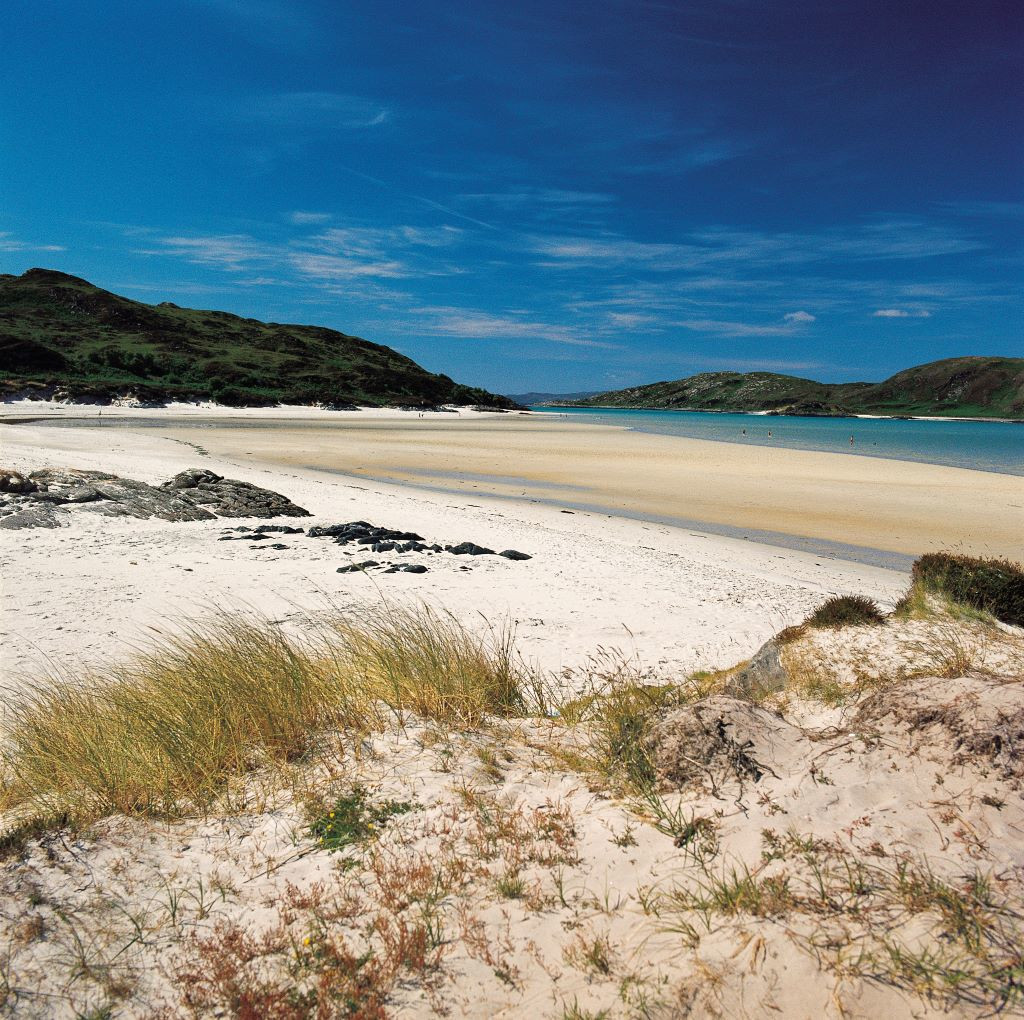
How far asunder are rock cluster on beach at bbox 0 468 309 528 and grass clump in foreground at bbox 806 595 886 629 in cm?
1219

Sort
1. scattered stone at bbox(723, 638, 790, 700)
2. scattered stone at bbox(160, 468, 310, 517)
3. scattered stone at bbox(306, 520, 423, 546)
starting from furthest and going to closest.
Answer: scattered stone at bbox(160, 468, 310, 517), scattered stone at bbox(306, 520, 423, 546), scattered stone at bbox(723, 638, 790, 700)

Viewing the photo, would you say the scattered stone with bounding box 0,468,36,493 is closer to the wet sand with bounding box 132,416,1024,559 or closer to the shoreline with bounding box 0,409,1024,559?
the shoreline with bounding box 0,409,1024,559

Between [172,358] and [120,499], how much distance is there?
322ft

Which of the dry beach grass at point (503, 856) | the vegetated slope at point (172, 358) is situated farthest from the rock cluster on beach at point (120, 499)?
the vegetated slope at point (172, 358)

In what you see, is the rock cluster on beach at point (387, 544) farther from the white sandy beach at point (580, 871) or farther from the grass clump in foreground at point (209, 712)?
the white sandy beach at point (580, 871)

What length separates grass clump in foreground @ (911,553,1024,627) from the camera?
7078mm

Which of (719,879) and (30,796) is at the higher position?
(719,879)

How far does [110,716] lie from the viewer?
4.27 metres

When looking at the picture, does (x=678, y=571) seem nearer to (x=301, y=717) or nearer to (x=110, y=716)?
(x=301, y=717)

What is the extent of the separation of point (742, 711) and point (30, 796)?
4.35 meters

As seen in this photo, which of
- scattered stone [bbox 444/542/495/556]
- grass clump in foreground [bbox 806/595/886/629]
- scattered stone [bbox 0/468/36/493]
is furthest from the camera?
scattered stone [bbox 0/468/36/493]

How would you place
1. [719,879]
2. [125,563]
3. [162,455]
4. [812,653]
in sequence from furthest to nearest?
[162,455]
[125,563]
[812,653]
[719,879]

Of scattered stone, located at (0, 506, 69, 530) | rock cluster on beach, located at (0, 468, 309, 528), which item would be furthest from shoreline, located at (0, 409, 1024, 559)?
scattered stone, located at (0, 506, 69, 530)

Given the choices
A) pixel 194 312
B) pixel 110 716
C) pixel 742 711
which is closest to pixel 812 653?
pixel 742 711
